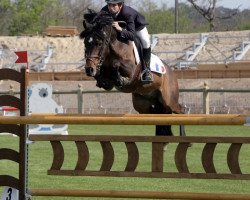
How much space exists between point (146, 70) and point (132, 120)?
3.44 meters

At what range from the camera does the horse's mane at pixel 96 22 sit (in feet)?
21.6

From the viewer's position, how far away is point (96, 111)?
2200 cm

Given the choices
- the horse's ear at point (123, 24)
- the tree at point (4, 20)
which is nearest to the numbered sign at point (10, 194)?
the horse's ear at point (123, 24)

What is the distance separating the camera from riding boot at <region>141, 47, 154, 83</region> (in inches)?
294

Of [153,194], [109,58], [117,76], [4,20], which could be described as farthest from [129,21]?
[4,20]

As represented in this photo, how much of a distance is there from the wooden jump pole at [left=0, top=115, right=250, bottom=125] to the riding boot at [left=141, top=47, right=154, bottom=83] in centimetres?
324

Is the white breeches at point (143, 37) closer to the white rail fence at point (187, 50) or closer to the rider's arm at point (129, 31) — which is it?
the rider's arm at point (129, 31)

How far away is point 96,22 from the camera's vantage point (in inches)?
261

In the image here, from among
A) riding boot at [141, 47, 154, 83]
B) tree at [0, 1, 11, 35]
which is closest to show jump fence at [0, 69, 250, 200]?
riding boot at [141, 47, 154, 83]

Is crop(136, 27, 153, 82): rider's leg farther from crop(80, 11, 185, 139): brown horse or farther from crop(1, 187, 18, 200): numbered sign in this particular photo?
crop(1, 187, 18, 200): numbered sign

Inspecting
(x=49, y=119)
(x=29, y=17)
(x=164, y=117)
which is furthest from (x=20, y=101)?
(x=29, y=17)

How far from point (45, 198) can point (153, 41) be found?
29.0m

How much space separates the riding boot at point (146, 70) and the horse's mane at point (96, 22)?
3.00 ft

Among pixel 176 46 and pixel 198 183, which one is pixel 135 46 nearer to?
pixel 198 183
